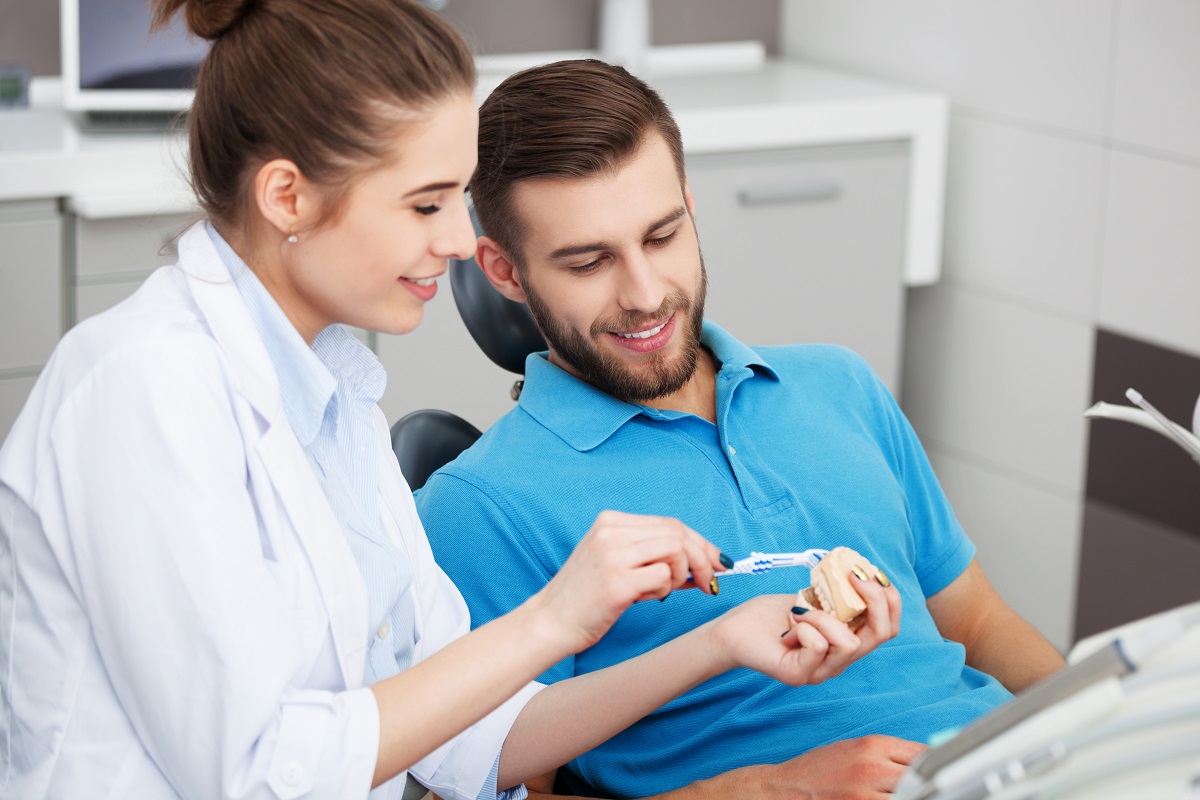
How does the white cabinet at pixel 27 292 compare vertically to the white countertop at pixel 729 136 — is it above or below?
below

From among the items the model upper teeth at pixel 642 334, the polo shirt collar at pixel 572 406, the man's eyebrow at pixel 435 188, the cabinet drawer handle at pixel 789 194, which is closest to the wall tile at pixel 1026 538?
the cabinet drawer handle at pixel 789 194

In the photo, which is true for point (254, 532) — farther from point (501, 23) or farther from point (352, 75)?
point (501, 23)

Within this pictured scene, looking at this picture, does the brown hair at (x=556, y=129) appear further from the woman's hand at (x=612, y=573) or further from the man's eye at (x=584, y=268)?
the woman's hand at (x=612, y=573)

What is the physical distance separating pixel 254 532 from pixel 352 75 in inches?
14.2

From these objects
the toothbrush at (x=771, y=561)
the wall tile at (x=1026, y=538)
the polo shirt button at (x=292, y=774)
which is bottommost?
the wall tile at (x=1026, y=538)

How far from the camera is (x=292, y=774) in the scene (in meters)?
1.07

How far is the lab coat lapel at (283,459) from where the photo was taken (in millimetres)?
1127

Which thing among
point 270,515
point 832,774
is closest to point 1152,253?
point 832,774

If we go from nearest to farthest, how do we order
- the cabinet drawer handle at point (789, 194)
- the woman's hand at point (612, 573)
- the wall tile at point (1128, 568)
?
the woman's hand at point (612, 573) → the wall tile at point (1128, 568) → the cabinet drawer handle at point (789, 194)

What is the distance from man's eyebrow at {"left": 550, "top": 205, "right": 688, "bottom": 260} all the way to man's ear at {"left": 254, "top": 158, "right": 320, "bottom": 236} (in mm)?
404

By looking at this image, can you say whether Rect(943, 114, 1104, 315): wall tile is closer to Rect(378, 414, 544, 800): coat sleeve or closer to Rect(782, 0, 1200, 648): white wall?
Rect(782, 0, 1200, 648): white wall

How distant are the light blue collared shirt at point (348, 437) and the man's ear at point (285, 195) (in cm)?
6

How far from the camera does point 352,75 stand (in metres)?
1.14

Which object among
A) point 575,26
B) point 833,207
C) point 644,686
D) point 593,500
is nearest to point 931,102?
point 833,207
